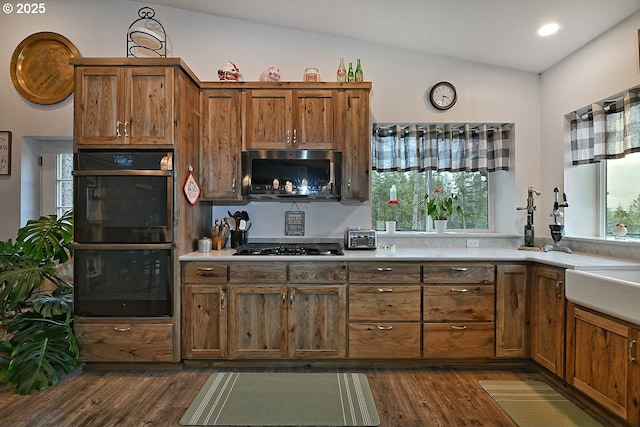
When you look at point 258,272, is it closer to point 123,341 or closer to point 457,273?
point 123,341

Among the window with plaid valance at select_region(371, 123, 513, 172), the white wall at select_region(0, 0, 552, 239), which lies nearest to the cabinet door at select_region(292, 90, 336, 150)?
the white wall at select_region(0, 0, 552, 239)

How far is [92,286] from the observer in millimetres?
2629

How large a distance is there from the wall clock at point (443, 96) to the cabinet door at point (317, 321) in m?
2.00

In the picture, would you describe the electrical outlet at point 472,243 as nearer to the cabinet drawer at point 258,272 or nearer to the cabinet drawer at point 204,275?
the cabinet drawer at point 258,272

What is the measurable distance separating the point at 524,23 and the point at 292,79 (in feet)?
6.40

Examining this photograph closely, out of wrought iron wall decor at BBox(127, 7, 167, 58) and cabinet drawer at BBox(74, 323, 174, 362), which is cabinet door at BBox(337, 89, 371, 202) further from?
cabinet drawer at BBox(74, 323, 174, 362)

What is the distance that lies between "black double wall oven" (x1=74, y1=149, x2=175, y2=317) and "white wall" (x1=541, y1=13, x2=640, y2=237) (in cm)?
329

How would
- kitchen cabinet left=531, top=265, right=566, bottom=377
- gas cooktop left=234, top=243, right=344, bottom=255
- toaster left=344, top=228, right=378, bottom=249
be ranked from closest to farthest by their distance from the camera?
kitchen cabinet left=531, top=265, right=566, bottom=377 < gas cooktop left=234, top=243, right=344, bottom=255 < toaster left=344, top=228, right=378, bottom=249

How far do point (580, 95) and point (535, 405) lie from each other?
7.88 ft

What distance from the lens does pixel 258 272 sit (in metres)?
2.69

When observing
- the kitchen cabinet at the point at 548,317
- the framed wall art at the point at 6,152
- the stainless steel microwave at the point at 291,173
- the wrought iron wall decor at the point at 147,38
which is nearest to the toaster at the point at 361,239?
the stainless steel microwave at the point at 291,173

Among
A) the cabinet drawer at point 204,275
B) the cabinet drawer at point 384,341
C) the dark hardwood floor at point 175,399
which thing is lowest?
the dark hardwood floor at point 175,399

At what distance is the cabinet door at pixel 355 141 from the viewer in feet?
9.90

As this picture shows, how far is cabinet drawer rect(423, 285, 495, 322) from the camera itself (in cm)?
Answer: 269
